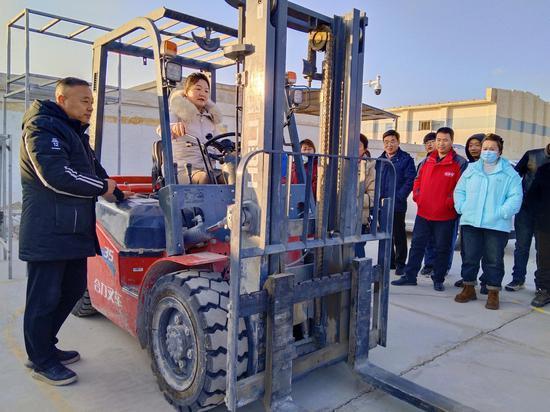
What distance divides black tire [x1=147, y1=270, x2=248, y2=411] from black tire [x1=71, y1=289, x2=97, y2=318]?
1.56 meters

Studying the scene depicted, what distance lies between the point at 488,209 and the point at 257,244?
344 cm

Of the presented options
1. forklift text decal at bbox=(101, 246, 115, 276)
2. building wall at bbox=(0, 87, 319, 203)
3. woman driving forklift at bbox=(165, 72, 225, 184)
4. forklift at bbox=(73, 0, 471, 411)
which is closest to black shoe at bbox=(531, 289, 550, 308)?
forklift at bbox=(73, 0, 471, 411)

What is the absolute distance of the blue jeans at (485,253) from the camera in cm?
496

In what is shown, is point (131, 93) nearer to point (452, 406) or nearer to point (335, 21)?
point (335, 21)

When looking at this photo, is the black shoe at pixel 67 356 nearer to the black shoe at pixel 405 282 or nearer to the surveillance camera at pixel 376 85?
the black shoe at pixel 405 282

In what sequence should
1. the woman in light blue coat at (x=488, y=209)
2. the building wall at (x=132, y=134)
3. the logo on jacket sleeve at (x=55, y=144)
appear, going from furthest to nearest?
1. the building wall at (x=132, y=134)
2. the woman in light blue coat at (x=488, y=209)
3. the logo on jacket sleeve at (x=55, y=144)

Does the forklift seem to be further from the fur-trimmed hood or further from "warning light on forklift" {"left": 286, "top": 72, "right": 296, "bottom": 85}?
the fur-trimmed hood

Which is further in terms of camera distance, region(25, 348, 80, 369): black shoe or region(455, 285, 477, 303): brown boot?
region(455, 285, 477, 303): brown boot

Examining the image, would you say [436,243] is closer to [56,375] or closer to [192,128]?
[192,128]

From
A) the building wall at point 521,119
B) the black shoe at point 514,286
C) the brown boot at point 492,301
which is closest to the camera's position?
the brown boot at point 492,301

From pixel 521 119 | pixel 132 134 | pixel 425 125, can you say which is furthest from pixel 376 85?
pixel 521 119

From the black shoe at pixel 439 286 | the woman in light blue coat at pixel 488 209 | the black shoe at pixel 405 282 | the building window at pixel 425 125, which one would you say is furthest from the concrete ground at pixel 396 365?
the building window at pixel 425 125

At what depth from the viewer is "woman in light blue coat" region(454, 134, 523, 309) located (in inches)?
191

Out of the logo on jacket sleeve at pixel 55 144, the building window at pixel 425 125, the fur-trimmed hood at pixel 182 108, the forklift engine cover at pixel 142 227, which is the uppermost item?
the building window at pixel 425 125
